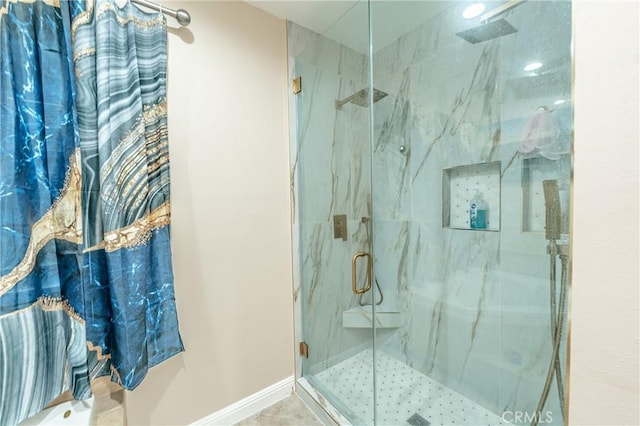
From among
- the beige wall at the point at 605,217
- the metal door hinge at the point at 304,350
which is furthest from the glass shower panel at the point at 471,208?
the beige wall at the point at 605,217

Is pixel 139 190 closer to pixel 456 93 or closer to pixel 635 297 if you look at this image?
pixel 635 297

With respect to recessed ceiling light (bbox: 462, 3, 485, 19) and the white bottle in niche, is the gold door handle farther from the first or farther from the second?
recessed ceiling light (bbox: 462, 3, 485, 19)

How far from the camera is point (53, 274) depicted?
38.0 inches

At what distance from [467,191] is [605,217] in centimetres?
114

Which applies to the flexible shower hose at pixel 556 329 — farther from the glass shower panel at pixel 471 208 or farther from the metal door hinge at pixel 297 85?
the metal door hinge at pixel 297 85

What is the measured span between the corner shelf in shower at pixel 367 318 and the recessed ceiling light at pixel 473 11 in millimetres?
1928

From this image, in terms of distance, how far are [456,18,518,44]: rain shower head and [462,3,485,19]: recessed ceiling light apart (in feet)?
0.21

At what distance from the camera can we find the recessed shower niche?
1483mm

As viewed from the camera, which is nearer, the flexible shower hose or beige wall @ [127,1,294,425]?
the flexible shower hose

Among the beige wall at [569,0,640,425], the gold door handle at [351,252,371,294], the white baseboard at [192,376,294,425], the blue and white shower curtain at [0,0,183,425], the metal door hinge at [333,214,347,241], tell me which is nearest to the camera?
the beige wall at [569,0,640,425]

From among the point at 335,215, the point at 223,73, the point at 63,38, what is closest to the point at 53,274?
the point at 63,38

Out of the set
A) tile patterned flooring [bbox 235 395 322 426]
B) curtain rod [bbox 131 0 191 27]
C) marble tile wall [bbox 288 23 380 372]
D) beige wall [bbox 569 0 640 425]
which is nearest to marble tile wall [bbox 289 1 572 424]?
marble tile wall [bbox 288 23 380 372]

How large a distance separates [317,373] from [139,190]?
5.28 feet

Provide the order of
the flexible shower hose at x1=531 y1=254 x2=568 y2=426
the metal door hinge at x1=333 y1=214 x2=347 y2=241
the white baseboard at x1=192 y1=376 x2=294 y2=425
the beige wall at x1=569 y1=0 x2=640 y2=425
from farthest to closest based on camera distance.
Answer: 1. the metal door hinge at x1=333 y1=214 x2=347 y2=241
2. the white baseboard at x1=192 y1=376 x2=294 y2=425
3. the flexible shower hose at x1=531 y1=254 x2=568 y2=426
4. the beige wall at x1=569 y1=0 x2=640 y2=425
